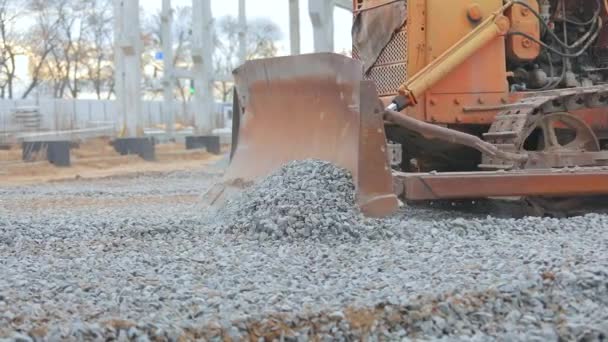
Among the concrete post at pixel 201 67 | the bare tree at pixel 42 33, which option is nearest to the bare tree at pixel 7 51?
the bare tree at pixel 42 33

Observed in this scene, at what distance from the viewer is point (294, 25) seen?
23.0 metres

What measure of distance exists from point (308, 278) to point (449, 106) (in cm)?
343

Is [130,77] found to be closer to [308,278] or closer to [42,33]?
[308,278]

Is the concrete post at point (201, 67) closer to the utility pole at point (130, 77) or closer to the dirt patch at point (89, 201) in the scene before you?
the utility pole at point (130, 77)

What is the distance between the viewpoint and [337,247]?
5430 mm

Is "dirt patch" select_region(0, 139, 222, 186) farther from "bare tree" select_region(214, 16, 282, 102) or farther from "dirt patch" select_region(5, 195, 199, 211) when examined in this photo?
"bare tree" select_region(214, 16, 282, 102)

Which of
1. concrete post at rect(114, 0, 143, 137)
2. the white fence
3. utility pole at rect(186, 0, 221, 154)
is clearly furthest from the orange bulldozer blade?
utility pole at rect(186, 0, 221, 154)

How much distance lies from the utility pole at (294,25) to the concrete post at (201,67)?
4.73 meters

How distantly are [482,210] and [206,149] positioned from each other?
19.2 meters

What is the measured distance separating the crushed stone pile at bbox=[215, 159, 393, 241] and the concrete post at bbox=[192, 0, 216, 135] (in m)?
20.6

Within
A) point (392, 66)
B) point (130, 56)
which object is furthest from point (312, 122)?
point (130, 56)

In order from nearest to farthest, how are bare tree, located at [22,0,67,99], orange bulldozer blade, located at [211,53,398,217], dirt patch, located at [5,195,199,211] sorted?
1. orange bulldozer blade, located at [211,53,398,217]
2. dirt patch, located at [5,195,199,211]
3. bare tree, located at [22,0,67,99]

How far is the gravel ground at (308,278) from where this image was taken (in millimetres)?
3631

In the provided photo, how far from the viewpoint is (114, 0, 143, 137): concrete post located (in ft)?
71.1
